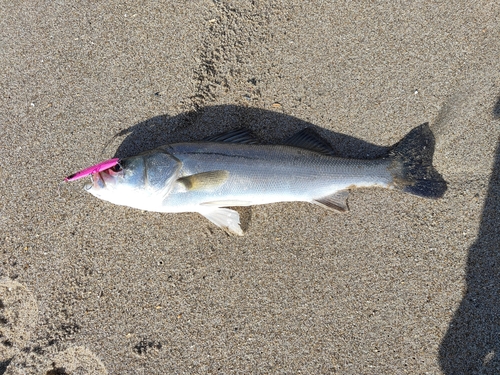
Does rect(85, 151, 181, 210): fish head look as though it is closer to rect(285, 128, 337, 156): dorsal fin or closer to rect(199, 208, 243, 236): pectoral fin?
rect(199, 208, 243, 236): pectoral fin

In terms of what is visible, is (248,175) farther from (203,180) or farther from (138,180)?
(138,180)

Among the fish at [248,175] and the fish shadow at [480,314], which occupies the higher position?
the fish at [248,175]

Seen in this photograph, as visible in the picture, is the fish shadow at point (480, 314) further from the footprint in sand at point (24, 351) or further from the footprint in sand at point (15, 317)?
the footprint in sand at point (15, 317)

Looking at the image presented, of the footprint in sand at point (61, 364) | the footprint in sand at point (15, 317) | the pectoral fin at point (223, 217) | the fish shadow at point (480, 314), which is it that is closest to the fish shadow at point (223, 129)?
the pectoral fin at point (223, 217)

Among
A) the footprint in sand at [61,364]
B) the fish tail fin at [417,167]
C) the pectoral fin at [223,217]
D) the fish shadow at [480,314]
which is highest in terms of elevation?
the fish tail fin at [417,167]

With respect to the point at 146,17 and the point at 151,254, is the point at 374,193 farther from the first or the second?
the point at 146,17

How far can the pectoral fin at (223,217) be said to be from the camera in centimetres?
288

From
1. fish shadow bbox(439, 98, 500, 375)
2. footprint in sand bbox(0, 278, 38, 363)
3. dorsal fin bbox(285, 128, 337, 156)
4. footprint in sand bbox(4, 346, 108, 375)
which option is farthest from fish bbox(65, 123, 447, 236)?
footprint in sand bbox(4, 346, 108, 375)

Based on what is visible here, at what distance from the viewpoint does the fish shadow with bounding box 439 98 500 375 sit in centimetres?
285

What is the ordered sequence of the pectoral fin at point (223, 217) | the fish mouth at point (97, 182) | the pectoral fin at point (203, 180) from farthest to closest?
the pectoral fin at point (223, 217) → the pectoral fin at point (203, 180) → the fish mouth at point (97, 182)

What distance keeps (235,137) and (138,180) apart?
939 millimetres

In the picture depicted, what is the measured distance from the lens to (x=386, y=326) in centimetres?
291

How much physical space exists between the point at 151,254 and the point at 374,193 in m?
2.15

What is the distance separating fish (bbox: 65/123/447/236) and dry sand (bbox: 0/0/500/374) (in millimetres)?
174
